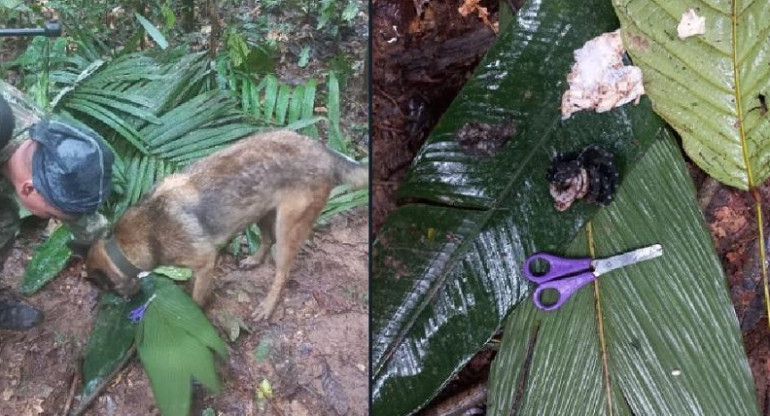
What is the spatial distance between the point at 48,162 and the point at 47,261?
0.33ft

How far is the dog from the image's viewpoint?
65cm

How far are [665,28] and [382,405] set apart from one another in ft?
1.78

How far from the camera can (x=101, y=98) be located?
0.64 metres

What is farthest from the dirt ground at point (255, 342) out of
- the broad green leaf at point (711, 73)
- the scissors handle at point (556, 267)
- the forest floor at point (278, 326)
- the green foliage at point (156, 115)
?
the broad green leaf at point (711, 73)

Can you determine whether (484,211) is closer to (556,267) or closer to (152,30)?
(556,267)

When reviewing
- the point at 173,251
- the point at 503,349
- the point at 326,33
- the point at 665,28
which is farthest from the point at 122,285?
the point at 665,28

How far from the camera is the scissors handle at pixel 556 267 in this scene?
79cm

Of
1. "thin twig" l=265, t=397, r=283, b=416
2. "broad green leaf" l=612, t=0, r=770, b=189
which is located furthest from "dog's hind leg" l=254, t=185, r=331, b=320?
"broad green leaf" l=612, t=0, r=770, b=189

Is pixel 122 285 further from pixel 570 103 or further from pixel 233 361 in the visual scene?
pixel 570 103

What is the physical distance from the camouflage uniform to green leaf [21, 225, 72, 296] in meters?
0.01

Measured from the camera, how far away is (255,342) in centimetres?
70

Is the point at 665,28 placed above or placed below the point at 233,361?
above

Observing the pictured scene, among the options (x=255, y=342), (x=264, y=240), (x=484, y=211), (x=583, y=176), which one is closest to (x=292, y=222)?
(x=264, y=240)

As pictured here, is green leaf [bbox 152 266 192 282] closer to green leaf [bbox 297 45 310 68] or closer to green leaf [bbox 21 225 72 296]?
green leaf [bbox 21 225 72 296]
